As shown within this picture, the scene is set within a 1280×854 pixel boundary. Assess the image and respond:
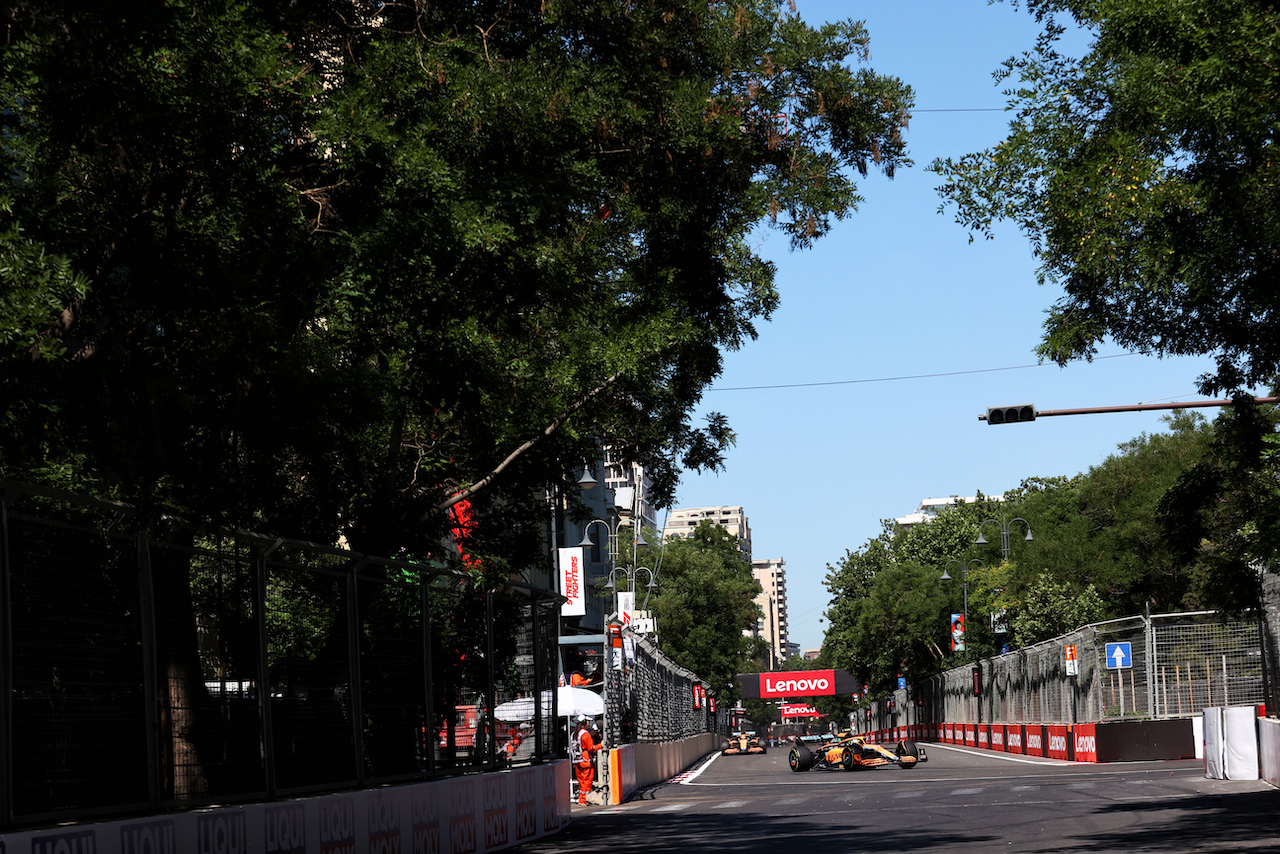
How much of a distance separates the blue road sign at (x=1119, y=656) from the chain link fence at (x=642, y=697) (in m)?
11.0

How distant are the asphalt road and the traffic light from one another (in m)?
6.20

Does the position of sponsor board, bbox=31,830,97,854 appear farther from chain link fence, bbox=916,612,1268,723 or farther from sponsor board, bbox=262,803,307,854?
chain link fence, bbox=916,612,1268,723

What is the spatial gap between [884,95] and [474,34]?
15.0 ft

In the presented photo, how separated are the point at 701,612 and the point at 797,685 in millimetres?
25060

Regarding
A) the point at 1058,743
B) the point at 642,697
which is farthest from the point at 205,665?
the point at 1058,743

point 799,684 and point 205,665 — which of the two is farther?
point 799,684

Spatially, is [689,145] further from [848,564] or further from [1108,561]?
[848,564]

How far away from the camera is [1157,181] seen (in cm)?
1523

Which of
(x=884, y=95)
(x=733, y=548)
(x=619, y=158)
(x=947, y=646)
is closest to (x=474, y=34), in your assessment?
(x=619, y=158)

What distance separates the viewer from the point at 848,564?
372ft

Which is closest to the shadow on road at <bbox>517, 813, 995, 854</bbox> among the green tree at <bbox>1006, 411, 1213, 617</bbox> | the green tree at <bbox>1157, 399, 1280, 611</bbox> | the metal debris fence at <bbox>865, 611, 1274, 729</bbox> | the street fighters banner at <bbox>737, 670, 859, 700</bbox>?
the green tree at <bbox>1157, 399, 1280, 611</bbox>

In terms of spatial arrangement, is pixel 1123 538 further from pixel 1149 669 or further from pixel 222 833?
pixel 222 833

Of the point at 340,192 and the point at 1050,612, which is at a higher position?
the point at 340,192

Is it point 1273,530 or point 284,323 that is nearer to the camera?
point 284,323
